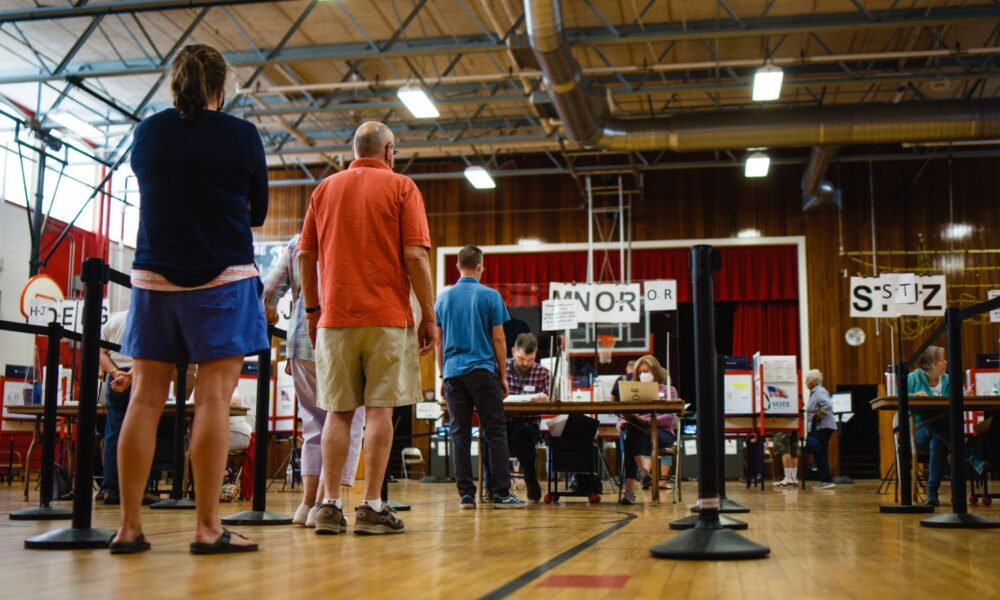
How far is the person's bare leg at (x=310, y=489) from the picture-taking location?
162 inches

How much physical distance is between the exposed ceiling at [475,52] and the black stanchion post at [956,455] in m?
6.49

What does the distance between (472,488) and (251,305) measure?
3.32 m

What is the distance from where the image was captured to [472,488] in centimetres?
596

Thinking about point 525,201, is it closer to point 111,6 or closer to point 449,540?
point 111,6

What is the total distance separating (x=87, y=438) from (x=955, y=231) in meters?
15.6

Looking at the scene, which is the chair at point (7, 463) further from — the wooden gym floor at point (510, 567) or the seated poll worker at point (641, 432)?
the wooden gym floor at point (510, 567)

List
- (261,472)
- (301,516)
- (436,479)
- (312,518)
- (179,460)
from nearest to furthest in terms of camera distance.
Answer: (312,518), (301,516), (261,472), (179,460), (436,479)

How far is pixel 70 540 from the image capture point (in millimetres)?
2910

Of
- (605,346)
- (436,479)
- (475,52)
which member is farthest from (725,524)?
(436,479)

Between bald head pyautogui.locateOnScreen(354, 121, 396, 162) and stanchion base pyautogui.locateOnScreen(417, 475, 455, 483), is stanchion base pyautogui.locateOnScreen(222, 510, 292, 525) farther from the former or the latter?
stanchion base pyautogui.locateOnScreen(417, 475, 455, 483)

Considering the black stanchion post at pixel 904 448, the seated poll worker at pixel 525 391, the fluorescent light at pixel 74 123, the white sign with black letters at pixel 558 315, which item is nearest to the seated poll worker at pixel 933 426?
the black stanchion post at pixel 904 448

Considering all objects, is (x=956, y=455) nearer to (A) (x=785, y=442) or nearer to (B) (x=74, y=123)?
(A) (x=785, y=442)

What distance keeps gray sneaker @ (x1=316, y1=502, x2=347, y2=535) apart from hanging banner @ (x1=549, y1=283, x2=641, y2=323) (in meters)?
6.91

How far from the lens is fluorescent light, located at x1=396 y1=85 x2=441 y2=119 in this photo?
11.4 meters
